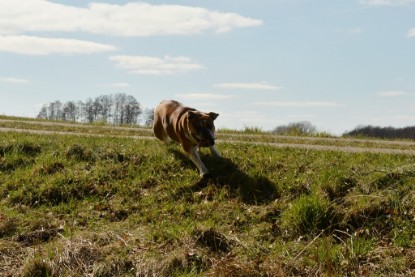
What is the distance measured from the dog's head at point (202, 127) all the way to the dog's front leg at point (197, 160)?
23 cm

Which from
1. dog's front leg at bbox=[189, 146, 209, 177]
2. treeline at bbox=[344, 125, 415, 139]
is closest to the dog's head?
dog's front leg at bbox=[189, 146, 209, 177]

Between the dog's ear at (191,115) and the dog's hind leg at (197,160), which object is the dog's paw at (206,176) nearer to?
the dog's hind leg at (197,160)

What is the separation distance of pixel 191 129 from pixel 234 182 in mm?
1146

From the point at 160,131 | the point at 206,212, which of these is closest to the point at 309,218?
the point at 206,212

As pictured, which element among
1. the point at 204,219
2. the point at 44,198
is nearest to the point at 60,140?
the point at 44,198

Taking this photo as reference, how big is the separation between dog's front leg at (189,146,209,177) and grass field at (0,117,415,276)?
0.14 m

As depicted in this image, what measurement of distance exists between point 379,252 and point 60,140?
744 centimetres

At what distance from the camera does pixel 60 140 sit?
11570 millimetres

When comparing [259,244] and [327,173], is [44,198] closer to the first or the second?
[259,244]

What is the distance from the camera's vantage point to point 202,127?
8945 millimetres

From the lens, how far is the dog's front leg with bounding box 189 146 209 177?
900 centimetres

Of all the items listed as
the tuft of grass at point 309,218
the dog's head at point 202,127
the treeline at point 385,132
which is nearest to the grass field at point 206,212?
the tuft of grass at point 309,218

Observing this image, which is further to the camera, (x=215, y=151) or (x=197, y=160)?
(x=215, y=151)

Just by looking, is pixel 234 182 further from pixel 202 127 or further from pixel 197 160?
pixel 202 127
